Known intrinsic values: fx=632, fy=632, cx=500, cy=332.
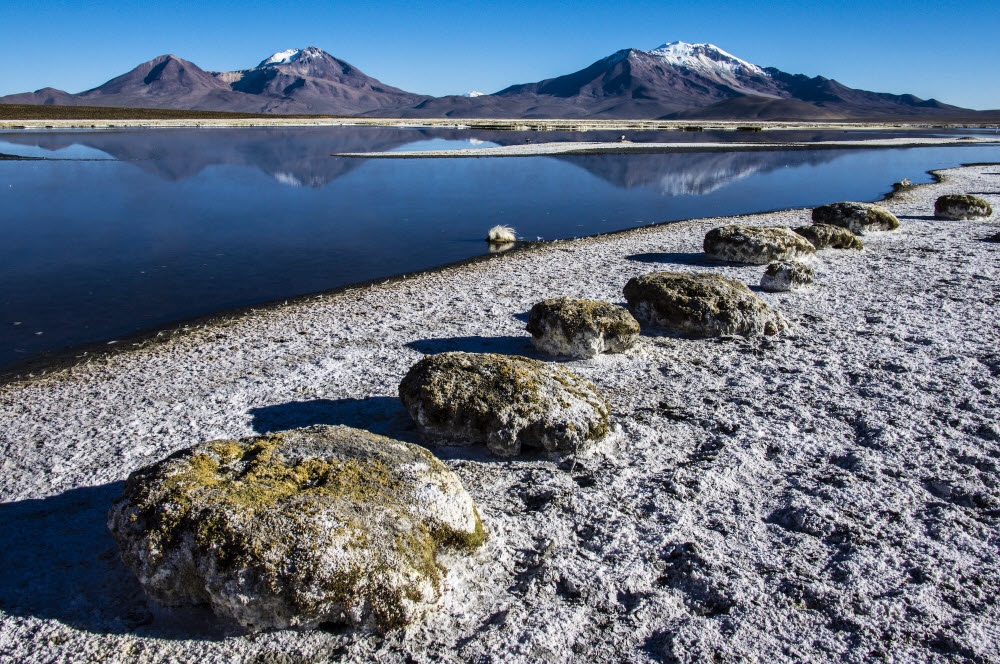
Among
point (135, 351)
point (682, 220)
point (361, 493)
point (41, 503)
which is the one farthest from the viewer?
point (682, 220)

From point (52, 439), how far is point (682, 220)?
17611mm

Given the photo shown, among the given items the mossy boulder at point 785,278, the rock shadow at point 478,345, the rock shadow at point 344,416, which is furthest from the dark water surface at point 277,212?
the mossy boulder at point 785,278

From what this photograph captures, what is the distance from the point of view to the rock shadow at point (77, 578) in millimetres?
3570

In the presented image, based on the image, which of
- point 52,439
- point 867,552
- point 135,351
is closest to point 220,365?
point 135,351

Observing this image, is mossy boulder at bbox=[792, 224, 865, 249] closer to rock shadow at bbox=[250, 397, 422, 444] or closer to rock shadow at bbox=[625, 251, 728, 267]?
rock shadow at bbox=[625, 251, 728, 267]

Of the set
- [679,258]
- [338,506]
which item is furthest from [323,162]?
[338,506]

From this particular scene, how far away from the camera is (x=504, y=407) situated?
18.1ft

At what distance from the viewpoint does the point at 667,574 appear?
4.04 meters

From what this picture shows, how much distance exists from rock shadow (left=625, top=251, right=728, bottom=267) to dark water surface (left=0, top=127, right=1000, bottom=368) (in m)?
3.64

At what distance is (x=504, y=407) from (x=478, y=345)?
3.08 metres

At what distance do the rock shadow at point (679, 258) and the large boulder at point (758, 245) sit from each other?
10.3 inches

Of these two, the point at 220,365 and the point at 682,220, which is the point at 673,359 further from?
the point at 682,220

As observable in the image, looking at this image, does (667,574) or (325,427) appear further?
(325,427)

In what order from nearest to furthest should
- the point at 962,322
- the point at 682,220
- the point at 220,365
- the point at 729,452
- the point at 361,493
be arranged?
the point at 361,493, the point at 729,452, the point at 220,365, the point at 962,322, the point at 682,220
